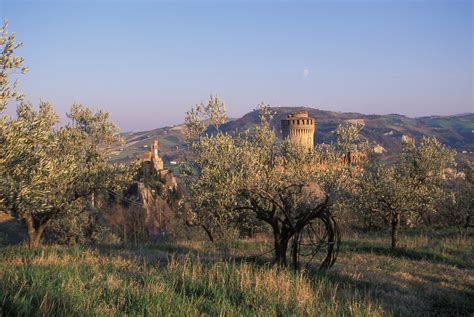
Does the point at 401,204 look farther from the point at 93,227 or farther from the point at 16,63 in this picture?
the point at 93,227

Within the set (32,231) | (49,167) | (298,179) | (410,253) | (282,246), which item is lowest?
(410,253)

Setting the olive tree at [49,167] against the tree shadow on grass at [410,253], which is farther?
the tree shadow on grass at [410,253]

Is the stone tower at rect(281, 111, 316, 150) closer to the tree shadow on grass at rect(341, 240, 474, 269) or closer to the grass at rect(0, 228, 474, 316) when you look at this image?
the tree shadow on grass at rect(341, 240, 474, 269)

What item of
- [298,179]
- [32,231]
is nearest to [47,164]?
[32,231]

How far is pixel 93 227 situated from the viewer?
36281 mm

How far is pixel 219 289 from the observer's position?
9.01m

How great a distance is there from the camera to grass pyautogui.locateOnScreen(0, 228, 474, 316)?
741 centimetres

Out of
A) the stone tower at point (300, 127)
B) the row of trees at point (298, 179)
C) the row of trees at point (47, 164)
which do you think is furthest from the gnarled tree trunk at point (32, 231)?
the stone tower at point (300, 127)

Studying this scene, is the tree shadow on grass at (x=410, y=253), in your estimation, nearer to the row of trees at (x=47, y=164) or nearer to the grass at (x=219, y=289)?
the grass at (x=219, y=289)

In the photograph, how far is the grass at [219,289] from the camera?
7.41m

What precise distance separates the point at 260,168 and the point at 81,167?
33.0 feet

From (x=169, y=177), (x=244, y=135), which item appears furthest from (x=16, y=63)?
(x=169, y=177)

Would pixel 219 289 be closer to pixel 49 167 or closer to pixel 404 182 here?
pixel 49 167

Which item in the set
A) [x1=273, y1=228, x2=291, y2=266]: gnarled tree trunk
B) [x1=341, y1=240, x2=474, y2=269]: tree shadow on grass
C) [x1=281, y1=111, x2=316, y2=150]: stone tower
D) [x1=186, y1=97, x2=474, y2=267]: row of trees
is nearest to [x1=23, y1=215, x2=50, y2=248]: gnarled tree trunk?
[x1=186, y1=97, x2=474, y2=267]: row of trees
